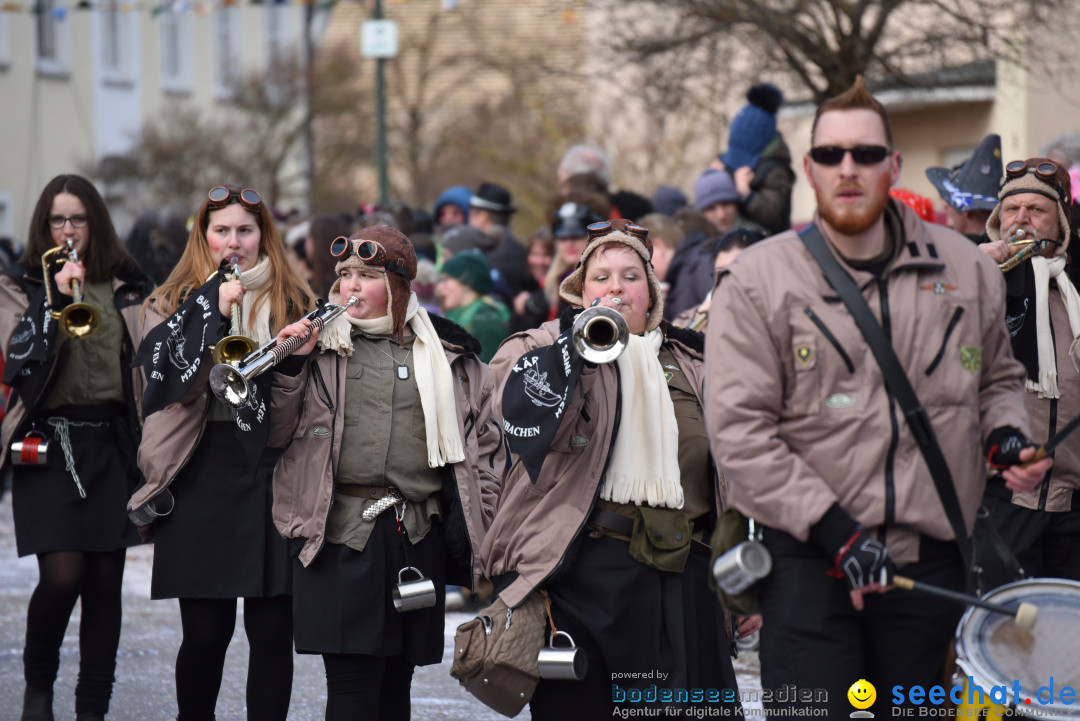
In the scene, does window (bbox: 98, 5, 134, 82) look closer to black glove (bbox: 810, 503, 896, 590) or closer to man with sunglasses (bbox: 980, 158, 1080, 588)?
man with sunglasses (bbox: 980, 158, 1080, 588)

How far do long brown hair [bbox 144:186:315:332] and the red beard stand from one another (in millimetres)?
2378

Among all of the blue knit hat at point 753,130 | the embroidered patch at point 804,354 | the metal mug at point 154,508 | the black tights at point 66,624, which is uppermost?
the blue knit hat at point 753,130

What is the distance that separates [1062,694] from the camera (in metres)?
3.84

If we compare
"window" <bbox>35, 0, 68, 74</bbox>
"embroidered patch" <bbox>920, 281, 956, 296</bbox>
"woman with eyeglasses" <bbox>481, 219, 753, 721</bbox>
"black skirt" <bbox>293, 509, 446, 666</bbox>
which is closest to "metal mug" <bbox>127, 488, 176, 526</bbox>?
"black skirt" <bbox>293, 509, 446, 666</bbox>

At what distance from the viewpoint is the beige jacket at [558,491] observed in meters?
4.78

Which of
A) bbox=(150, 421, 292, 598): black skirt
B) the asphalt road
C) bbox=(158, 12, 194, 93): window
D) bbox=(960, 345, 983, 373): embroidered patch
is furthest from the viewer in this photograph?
bbox=(158, 12, 194, 93): window

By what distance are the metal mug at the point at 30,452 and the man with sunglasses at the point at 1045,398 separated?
3774 mm

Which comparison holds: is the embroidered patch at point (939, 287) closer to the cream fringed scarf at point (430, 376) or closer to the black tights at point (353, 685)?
the cream fringed scarf at point (430, 376)

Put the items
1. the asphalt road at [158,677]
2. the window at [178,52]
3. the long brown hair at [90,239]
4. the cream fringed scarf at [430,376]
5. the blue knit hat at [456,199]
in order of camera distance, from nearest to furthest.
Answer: the cream fringed scarf at [430,376], the long brown hair at [90,239], the asphalt road at [158,677], the blue knit hat at [456,199], the window at [178,52]

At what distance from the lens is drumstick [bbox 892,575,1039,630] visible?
381cm

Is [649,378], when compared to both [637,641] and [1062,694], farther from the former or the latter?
[1062,694]

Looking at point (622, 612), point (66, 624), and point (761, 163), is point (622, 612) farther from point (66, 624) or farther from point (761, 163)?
point (761, 163)

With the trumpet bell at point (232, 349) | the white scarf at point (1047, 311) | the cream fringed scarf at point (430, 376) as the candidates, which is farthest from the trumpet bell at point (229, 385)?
the white scarf at point (1047, 311)

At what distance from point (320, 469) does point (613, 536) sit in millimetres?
1057
